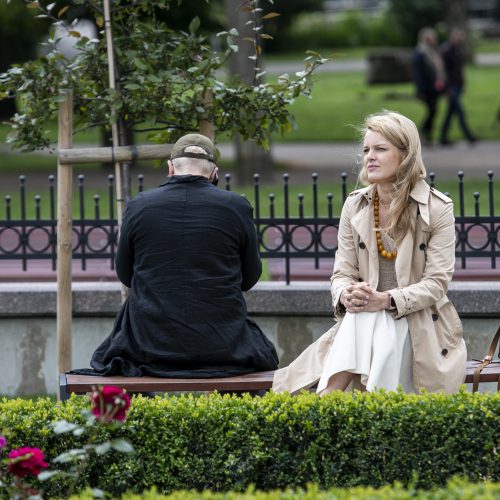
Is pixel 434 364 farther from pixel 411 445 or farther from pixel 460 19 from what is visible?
pixel 460 19

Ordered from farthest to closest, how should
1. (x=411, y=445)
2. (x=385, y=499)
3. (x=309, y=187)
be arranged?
(x=309, y=187)
(x=411, y=445)
(x=385, y=499)

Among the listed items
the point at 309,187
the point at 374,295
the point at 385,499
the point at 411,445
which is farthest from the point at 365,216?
the point at 309,187

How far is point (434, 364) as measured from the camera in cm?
554

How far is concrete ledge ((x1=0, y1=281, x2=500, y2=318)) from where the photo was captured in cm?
741

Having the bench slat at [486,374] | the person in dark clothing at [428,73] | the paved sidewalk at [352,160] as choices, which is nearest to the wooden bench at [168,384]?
the bench slat at [486,374]

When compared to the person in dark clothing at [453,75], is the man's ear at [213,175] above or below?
below

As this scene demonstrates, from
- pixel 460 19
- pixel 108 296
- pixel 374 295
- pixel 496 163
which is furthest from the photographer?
pixel 460 19

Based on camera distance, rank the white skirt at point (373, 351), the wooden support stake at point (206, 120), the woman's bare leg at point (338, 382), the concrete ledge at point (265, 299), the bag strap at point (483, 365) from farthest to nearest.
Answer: the concrete ledge at point (265, 299) < the wooden support stake at point (206, 120) < the bag strap at point (483, 365) < the woman's bare leg at point (338, 382) < the white skirt at point (373, 351)

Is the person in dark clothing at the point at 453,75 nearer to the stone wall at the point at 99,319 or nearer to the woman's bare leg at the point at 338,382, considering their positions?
the stone wall at the point at 99,319

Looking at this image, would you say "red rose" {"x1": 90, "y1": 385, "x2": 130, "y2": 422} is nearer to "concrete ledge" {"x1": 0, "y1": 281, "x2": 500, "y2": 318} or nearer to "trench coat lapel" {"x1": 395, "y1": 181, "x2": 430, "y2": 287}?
"trench coat lapel" {"x1": 395, "y1": 181, "x2": 430, "y2": 287}

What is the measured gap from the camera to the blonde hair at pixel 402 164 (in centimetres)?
564

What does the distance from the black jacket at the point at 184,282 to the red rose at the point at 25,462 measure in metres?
1.78

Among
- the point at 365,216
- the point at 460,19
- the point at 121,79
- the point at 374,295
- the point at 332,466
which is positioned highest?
the point at 460,19

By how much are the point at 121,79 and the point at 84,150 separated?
0.45m
